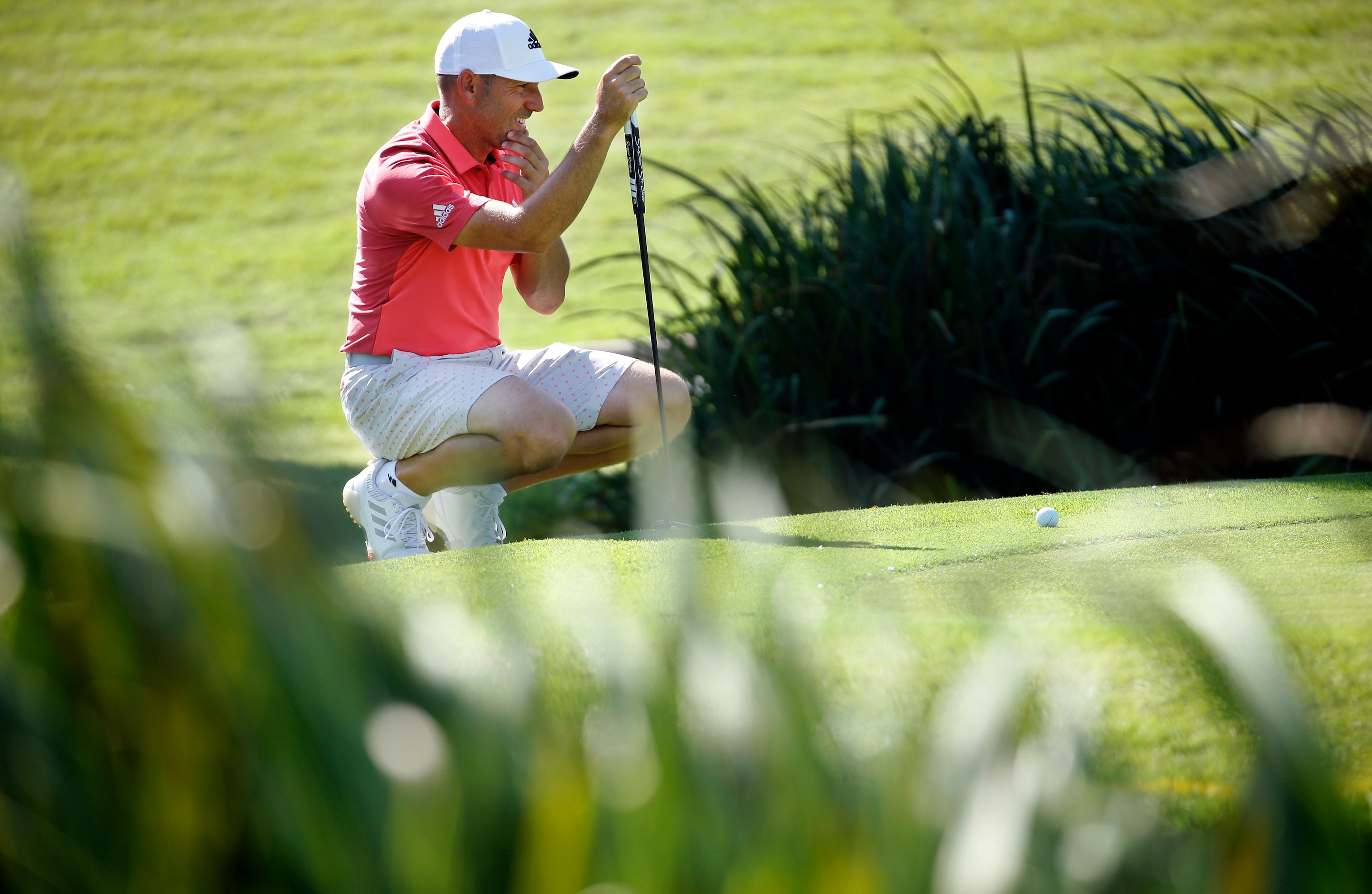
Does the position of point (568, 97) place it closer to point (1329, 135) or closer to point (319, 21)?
point (319, 21)

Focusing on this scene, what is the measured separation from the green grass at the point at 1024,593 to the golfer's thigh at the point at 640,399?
2.69 ft

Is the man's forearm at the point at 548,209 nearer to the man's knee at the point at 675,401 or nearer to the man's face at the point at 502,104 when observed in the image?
the man's face at the point at 502,104

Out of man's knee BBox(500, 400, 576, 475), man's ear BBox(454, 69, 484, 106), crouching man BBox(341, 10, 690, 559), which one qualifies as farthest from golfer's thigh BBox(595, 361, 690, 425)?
man's ear BBox(454, 69, 484, 106)

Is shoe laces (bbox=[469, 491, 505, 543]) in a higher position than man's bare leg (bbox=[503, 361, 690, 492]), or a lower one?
lower

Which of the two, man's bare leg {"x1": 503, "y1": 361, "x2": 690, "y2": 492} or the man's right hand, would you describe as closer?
the man's right hand

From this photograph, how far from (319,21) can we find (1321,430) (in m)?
14.1

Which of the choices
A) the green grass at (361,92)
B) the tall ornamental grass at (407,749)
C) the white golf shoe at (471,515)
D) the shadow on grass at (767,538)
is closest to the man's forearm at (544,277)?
the white golf shoe at (471,515)

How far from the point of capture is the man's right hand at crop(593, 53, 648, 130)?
311cm

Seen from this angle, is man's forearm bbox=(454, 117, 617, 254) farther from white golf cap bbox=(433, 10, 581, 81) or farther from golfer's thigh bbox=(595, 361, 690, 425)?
golfer's thigh bbox=(595, 361, 690, 425)

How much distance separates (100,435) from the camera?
873 millimetres

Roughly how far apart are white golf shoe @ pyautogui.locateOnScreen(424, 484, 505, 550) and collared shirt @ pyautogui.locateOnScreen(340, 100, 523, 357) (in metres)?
0.39

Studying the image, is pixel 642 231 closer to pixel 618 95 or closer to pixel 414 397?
pixel 618 95

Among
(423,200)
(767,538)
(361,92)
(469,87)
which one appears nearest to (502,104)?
(469,87)

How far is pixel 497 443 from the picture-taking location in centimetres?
331
